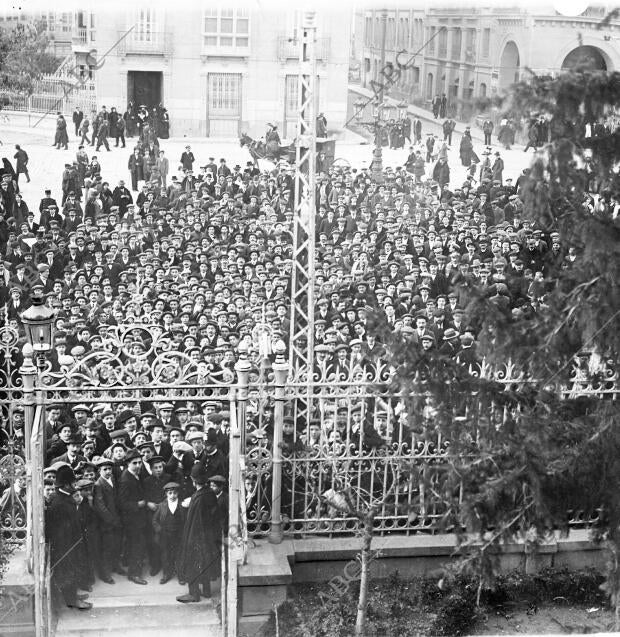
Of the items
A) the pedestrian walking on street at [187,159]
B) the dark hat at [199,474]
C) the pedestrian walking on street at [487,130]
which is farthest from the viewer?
the pedestrian walking on street at [187,159]

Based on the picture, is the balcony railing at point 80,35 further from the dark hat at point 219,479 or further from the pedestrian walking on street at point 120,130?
the dark hat at point 219,479

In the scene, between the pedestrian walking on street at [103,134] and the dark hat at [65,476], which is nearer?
the dark hat at [65,476]

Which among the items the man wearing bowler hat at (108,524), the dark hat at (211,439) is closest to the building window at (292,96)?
the dark hat at (211,439)

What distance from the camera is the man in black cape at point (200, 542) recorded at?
20.4 ft

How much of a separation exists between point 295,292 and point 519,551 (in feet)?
7.50

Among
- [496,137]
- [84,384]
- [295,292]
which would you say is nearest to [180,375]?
[84,384]

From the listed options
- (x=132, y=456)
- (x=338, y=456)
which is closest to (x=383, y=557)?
(x=338, y=456)

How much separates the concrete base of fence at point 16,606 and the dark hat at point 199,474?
1.12m

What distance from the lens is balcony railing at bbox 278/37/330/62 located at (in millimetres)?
6902

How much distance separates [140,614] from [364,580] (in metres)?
1.30

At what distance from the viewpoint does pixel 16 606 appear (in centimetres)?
579

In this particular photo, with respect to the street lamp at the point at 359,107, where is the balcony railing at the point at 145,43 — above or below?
above

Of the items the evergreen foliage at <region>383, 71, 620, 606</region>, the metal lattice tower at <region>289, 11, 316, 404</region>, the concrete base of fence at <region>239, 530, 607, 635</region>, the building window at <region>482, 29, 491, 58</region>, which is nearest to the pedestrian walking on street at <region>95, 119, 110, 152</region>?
the metal lattice tower at <region>289, 11, 316, 404</region>

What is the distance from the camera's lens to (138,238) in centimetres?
825
